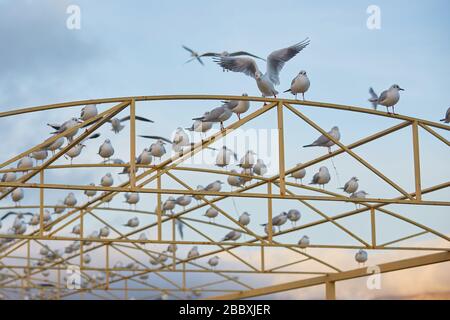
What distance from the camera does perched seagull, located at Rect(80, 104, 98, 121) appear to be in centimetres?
1753

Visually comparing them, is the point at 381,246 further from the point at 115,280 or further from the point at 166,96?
the point at 115,280

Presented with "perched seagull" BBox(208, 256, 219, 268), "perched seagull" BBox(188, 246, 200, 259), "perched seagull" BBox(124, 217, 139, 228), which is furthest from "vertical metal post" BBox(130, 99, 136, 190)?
"perched seagull" BBox(208, 256, 219, 268)

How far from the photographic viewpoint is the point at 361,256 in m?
25.5

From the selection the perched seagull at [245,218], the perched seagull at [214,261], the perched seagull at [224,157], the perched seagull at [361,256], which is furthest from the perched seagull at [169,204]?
the perched seagull at [214,261]

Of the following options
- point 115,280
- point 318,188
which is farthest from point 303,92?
point 115,280

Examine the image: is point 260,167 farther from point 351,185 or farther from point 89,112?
point 89,112

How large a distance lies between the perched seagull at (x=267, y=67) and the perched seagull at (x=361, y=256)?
9.61 metres

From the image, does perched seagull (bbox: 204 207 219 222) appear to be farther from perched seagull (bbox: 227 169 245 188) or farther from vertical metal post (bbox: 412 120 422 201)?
vertical metal post (bbox: 412 120 422 201)

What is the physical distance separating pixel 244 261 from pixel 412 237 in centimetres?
549

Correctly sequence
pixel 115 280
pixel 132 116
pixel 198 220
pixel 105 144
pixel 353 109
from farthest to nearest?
pixel 115 280 → pixel 198 220 → pixel 105 144 → pixel 353 109 → pixel 132 116

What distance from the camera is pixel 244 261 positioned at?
84.7ft

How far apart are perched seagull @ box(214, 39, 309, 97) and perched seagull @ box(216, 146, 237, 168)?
3613 mm

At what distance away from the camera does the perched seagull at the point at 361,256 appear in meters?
25.5

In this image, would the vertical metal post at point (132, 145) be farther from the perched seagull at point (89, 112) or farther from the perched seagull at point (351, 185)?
the perched seagull at point (351, 185)
